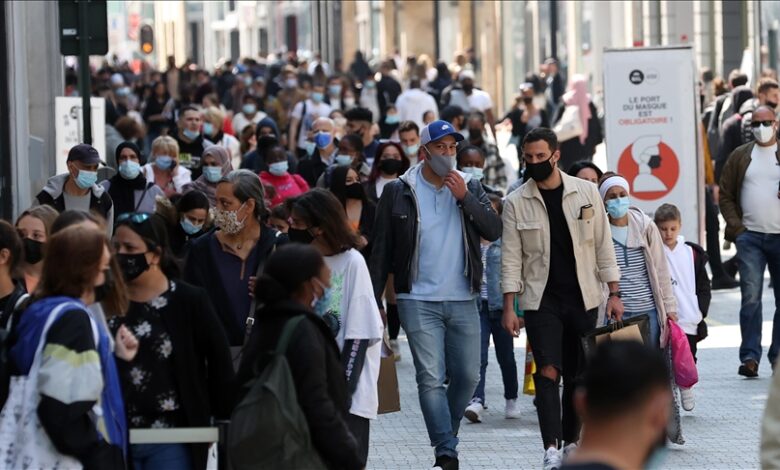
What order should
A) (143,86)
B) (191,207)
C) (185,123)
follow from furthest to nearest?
(143,86)
(185,123)
(191,207)

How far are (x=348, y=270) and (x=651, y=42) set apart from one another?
32965mm

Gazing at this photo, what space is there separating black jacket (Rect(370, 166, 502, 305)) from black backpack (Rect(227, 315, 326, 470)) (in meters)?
3.49

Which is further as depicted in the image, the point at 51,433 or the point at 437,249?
the point at 437,249

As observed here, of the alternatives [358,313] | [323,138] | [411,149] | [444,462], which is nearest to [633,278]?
[444,462]

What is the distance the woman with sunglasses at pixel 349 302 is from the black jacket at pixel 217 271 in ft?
2.05

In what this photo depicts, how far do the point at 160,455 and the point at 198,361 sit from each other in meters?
0.36

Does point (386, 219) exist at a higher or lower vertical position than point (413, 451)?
higher

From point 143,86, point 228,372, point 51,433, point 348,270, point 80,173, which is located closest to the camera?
point 51,433

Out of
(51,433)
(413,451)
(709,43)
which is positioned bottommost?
(413,451)

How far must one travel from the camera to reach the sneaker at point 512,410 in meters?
11.9

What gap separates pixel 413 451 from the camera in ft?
35.3

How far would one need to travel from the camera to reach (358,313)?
7855mm

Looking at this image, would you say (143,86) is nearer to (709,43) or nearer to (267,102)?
(267,102)

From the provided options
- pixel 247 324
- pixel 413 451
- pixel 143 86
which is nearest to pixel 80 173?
pixel 413 451
